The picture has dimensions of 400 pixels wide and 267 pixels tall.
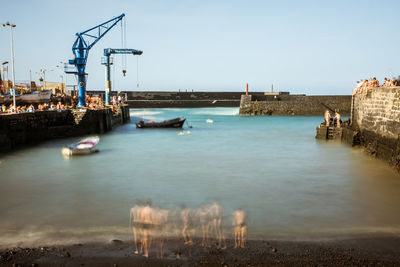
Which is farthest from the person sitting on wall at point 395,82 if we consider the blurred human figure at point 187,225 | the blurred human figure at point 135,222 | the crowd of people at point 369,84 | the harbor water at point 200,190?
the blurred human figure at point 135,222

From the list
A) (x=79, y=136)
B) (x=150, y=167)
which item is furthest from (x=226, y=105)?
(x=150, y=167)

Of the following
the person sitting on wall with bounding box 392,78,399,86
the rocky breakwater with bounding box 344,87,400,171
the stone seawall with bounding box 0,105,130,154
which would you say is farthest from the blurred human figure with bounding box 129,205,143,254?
the person sitting on wall with bounding box 392,78,399,86

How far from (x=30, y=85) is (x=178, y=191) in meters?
47.4

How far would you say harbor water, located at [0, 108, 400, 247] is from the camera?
8.52 m

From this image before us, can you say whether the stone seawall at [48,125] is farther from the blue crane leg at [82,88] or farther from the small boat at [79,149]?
the small boat at [79,149]

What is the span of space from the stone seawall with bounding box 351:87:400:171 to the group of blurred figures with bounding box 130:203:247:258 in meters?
8.76

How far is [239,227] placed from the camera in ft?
28.3

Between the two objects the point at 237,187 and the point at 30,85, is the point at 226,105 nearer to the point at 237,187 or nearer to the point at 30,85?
the point at 30,85

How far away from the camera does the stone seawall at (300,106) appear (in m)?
51.1

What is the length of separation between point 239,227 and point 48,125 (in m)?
21.5

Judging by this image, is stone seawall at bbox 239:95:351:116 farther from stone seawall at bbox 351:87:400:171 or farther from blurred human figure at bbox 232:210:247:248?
blurred human figure at bbox 232:210:247:248

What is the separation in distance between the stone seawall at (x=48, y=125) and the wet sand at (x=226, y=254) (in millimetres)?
15562

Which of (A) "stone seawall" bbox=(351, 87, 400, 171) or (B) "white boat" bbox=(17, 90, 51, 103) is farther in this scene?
(B) "white boat" bbox=(17, 90, 51, 103)

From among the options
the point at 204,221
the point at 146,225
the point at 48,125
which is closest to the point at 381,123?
the point at 204,221
